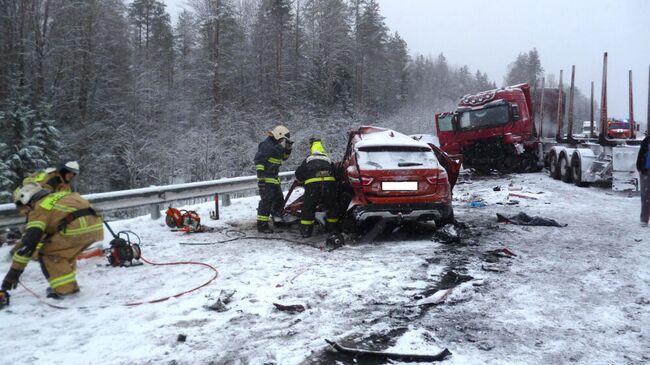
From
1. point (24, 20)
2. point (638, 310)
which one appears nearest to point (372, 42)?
point (24, 20)

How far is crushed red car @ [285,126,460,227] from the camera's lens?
21.6ft

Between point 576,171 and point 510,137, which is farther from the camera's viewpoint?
point 510,137

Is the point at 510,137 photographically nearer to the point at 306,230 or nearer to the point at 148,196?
the point at 306,230

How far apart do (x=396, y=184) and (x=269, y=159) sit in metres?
2.41

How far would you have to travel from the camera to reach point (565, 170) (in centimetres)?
1382

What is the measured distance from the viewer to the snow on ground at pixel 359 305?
10.5 feet

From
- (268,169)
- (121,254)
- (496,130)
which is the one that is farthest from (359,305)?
(496,130)

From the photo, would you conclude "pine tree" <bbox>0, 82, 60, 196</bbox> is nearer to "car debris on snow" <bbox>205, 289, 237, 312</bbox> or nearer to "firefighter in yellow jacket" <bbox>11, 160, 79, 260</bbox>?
"firefighter in yellow jacket" <bbox>11, 160, 79, 260</bbox>

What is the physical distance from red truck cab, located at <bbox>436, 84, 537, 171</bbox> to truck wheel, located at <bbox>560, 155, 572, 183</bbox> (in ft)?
6.68

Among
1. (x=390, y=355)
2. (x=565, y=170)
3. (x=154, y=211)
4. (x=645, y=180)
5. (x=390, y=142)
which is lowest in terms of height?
(x=390, y=355)

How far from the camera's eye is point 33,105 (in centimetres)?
1989

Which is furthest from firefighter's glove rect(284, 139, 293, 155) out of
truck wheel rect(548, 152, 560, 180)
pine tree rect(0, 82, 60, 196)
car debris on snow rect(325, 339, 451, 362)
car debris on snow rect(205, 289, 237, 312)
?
pine tree rect(0, 82, 60, 196)

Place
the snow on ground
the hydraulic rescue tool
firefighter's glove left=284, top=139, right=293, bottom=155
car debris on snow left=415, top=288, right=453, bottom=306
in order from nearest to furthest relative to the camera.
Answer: the snow on ground < car debris on snow left=415, top=288, right=453, bottom=306 < the hydraulic rescue tool < firefighter's glove left=284, top=139, right=293, bottom=155

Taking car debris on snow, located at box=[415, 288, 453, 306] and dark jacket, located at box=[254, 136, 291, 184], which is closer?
car debris on snow, located at box=[415, 288, 453, 306]
